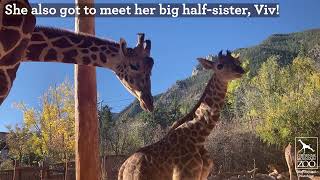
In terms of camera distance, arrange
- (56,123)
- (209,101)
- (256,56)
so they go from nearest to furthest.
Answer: (209,101) < (56,123) < (256,56)

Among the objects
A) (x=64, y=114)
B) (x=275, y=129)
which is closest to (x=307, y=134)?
(x=275, y=129)

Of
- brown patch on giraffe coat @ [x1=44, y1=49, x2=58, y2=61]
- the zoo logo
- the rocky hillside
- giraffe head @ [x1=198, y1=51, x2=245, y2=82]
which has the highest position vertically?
the rocky hillside

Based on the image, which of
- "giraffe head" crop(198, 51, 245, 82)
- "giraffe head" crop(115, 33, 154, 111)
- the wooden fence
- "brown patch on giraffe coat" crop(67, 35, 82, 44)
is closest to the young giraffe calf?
"giraffe head" crop(198, 51, 245, 82)

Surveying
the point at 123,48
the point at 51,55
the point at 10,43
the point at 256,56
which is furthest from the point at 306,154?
the point at 256,56

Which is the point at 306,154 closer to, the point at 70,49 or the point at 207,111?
the point at 207,111

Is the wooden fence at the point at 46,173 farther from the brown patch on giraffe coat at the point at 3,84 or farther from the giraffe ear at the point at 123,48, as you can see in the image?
the brown patch on giraffe coat at the point at 3,84

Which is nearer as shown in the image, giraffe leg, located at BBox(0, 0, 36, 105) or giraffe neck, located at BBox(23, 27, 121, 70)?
giraffe leg, located at BBox(0, 0, 36, 105)

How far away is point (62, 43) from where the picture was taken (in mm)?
3979

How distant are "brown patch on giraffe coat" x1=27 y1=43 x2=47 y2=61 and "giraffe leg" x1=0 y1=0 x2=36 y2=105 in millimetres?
1298

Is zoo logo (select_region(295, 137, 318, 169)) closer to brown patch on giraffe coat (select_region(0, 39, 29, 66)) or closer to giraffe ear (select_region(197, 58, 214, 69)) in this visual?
giraffe ear (select_region(197, 58, 214, 69))

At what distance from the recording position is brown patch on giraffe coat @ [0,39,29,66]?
2464mm

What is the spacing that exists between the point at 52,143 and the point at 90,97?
62.2ft

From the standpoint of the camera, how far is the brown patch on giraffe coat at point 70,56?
13.2 feet

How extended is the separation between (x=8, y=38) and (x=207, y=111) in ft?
11.7
